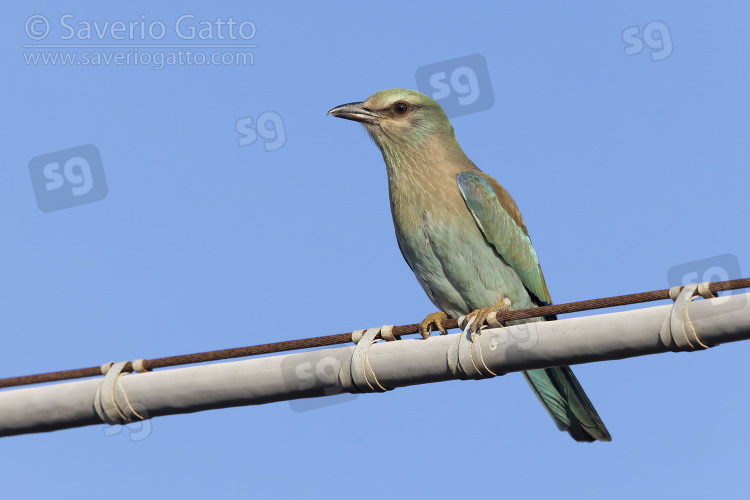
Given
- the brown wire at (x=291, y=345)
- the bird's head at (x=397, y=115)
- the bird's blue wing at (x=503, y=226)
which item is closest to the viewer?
the brown wire at (x=291, y=345)

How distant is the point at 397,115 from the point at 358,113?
0.34 meters

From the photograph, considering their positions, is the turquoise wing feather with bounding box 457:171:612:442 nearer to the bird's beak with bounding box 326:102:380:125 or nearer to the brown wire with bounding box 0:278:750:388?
the bird's beak with bounding box 326:102:380:125

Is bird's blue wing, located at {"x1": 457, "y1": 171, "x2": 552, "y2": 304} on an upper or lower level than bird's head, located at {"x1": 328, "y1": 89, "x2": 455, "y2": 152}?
lower

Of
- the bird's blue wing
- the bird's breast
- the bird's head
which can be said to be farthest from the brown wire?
the bird's head

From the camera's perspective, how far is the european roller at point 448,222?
7.38m

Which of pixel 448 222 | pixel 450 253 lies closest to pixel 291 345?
pixel 450 253

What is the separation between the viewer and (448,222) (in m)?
7.45

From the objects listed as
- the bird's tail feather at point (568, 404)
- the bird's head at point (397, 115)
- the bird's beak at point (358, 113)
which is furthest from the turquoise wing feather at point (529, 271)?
the bird's beak at point (358, 113)

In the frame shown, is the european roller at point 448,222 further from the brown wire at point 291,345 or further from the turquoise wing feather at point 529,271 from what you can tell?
the brown wire at point 291,345

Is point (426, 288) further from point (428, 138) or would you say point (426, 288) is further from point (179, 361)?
point (179, 361)

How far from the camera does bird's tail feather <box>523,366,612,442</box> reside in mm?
6398

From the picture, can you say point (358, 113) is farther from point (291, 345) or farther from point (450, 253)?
point (291, 345)

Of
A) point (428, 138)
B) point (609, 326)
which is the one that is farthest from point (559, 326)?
point (428, 138)

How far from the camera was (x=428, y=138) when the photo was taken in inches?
318
